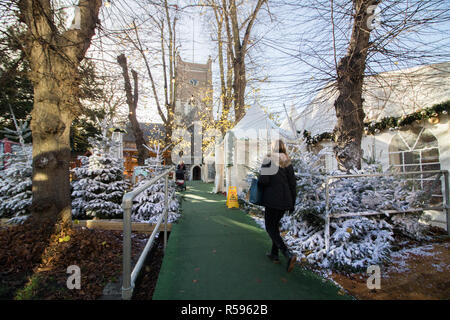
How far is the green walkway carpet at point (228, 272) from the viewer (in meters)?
2.09

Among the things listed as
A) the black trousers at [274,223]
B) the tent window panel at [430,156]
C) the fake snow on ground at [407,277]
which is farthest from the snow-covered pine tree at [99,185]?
the tent window panel at [430,156]

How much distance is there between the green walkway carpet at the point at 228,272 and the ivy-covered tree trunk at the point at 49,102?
6.31 feet

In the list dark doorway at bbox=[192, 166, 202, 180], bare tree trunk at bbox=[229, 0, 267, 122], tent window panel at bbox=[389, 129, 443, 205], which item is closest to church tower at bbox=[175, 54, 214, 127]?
bare tree trunk at bbox=[229, 0, 267, 122]

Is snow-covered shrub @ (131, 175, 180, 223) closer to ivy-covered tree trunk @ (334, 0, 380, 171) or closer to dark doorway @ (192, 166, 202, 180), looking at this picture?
ivy-covered tree trunk @ (334, 0, 380, 171)

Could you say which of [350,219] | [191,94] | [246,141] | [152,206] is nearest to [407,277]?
[350,219]

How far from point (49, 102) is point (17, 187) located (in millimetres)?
2882

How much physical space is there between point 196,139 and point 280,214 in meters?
16.7

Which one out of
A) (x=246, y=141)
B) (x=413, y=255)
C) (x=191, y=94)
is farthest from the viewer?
(x=191, y=94)

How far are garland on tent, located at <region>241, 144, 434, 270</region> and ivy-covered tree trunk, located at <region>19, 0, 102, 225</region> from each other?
370 centimetres

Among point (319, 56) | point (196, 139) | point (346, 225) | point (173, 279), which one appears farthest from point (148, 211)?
point (196, 139)

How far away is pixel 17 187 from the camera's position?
457 cm

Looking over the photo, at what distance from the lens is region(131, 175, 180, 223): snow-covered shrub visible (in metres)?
4.53

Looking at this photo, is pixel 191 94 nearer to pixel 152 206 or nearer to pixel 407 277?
pixel 152 206

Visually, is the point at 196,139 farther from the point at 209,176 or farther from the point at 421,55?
the point at 421,55
